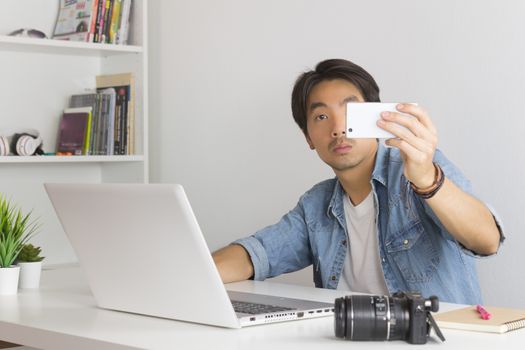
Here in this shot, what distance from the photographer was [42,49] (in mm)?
3475

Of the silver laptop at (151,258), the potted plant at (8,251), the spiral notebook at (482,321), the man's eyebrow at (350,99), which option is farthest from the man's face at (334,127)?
the potted plant at (8,251)

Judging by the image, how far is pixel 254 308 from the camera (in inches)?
66.2

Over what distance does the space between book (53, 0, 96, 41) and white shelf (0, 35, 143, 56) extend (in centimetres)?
5

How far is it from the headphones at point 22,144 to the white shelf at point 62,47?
331 millimetres

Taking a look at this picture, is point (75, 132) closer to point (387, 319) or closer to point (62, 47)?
point (62, 47)

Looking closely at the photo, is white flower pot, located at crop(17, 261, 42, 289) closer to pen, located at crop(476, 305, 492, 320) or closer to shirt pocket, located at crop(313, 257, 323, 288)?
shirt pocket, located at crop(313, 257, 323, 288)

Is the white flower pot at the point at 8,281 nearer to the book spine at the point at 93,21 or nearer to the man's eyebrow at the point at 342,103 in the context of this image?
the man's eyebrow at the point at 342,103

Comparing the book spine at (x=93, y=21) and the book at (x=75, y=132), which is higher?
the book spine at (x=93, y=21)

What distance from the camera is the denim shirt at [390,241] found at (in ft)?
6.84

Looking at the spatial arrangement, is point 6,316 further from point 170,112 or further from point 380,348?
point 170,112

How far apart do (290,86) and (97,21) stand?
2.82ft

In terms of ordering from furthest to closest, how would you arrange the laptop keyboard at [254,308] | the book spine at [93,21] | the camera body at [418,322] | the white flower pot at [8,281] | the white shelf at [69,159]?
the book spine at [93,21] → the white shelf at [69,159] → the white flower pot at [8,281] → the laptop keyboard at [254,308] → the camera body at [418,322]

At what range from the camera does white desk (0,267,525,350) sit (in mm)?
1402

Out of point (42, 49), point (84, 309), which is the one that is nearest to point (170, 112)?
point (42, 49)
